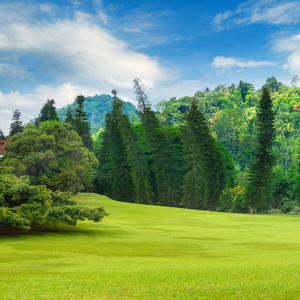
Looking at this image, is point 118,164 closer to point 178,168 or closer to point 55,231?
point 178,168

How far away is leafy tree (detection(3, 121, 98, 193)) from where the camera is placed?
41.8 metres

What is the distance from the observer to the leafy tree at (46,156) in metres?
41.8

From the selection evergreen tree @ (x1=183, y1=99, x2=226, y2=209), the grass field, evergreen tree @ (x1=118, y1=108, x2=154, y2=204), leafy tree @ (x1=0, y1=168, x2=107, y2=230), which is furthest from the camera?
evergreen tree @ (x1=118, y1=108, x2=154, y2=204)

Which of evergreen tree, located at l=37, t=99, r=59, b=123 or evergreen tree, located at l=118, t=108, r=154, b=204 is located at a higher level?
evergreen tree, located at l=37, t=99, r=59, b=123

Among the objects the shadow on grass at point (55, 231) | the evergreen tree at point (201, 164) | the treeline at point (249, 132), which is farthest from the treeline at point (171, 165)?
the shadow on grass at point (55, 231)

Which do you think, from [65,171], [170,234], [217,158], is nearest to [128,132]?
[217,158]

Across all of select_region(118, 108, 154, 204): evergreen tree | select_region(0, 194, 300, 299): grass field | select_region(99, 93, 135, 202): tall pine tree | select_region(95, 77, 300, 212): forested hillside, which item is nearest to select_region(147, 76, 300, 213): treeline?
select_region(95, 77, 300, 212): forested hillside

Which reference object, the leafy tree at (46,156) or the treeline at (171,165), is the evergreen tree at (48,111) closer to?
the treeline at (171,165)

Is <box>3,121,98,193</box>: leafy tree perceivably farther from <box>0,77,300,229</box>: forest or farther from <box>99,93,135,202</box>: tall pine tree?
<box>99,93,135,202</box>: tall pine tree

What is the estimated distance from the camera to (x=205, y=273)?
1295cm

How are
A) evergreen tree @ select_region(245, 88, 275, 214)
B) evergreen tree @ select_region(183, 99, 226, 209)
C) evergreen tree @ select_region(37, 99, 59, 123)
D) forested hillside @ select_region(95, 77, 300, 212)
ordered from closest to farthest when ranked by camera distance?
evergreen tree @ select_region(245, 88, 275, 214)
evergreen tree @ select_region(183, 99, 226, 209)
forested hillside @ select_region(95, 77, 300, 212)
evergreen tree @ select_region(37, 99, 59, 123)

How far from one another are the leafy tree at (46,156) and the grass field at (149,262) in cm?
1371

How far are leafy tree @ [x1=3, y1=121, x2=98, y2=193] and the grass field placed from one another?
13.7 m

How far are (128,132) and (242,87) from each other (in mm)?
122749
